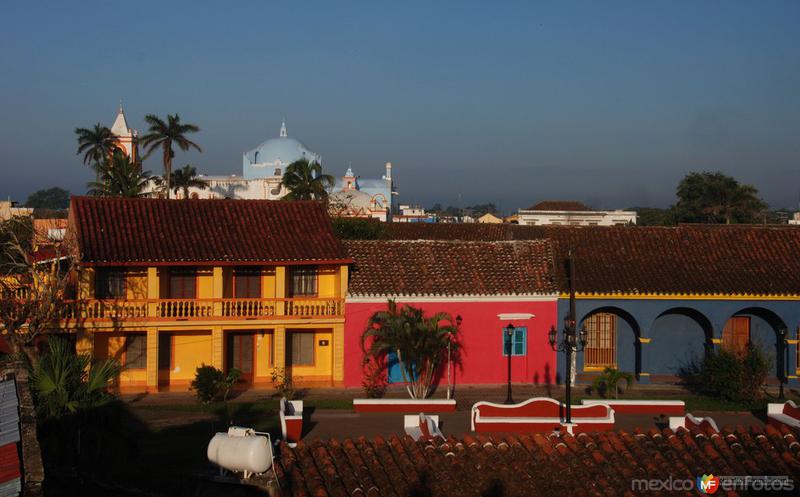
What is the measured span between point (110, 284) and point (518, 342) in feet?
38.0

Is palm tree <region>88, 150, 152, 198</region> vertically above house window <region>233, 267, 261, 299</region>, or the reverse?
palm tree <region>88, 150, 152, 198</region>

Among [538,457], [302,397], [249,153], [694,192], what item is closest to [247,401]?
[302,397]

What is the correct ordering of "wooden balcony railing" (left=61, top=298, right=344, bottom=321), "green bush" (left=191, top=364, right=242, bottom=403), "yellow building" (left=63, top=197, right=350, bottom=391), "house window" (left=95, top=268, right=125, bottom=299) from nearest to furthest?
"green bush" (left=191, top=364, right=242, bottom=403) < "wooden balcony railing" (left=61, top=298, right=344, bottom=321) < "yellow building" (left=63, top=197, right=350, bottom=391) < "house window" (left=95, top=268, right=125, bottom=299)

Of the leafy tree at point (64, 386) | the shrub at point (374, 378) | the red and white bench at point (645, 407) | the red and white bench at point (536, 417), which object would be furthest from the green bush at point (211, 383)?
the red and white bench at point (645, 407)

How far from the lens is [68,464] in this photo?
12.0 metres

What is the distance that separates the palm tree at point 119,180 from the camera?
47.6m

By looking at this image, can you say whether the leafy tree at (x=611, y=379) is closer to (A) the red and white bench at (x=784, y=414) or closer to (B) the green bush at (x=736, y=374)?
(B) the green bush at (x=736, y=374)

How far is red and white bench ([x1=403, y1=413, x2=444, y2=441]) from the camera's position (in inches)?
501

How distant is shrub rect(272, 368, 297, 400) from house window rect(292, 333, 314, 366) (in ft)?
2.83

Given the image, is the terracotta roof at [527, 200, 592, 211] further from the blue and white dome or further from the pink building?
the pink building

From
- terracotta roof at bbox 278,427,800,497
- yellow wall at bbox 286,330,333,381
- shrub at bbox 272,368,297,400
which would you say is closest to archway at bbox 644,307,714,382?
yellow wall at bbox 286,330,333,381

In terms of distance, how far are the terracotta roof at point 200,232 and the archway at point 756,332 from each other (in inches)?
470

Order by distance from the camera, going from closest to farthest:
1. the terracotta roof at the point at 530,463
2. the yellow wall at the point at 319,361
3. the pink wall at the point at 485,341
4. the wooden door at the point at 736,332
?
the terracotta roof at the point at 530,463
the pink wall at the point at 485,341
the yellow wall at the point at 319,361
the wooden door at the point at 736,332

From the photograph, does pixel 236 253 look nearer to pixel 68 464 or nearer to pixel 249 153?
pixel 68 464
